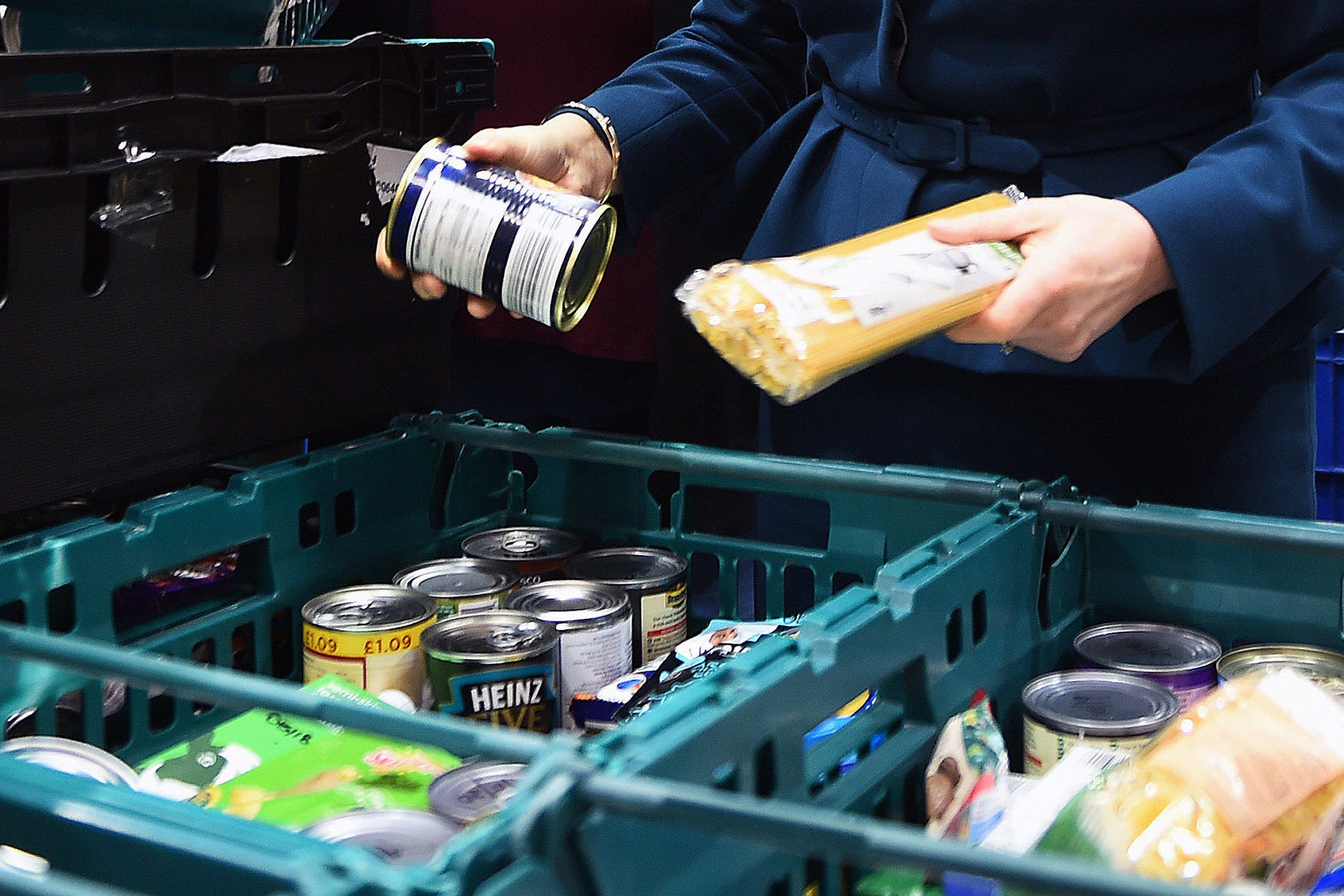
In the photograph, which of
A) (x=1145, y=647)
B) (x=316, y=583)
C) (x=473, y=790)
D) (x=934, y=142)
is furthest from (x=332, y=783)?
(x=934, y=142)

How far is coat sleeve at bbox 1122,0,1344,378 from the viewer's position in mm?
1100

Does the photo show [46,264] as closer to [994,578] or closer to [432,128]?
[432,128]

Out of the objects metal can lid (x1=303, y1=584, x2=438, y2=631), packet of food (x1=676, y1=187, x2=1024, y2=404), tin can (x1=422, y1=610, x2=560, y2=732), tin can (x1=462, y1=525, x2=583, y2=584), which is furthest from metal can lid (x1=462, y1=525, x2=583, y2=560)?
packet of food (x1=676, y1=187, x2=1024, y2=404)

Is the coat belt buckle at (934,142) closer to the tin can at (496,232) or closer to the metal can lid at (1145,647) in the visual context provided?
the tin can at (496,232)

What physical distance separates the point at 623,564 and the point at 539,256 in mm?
351

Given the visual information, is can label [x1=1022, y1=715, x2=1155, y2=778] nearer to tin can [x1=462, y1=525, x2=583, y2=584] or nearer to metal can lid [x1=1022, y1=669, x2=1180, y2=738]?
metal can lid [x1=1022, y1=669, x2=1180, y2=738]

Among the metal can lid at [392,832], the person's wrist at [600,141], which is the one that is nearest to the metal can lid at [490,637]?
the metal can lid at [392,832]

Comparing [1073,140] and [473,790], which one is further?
[1073,140]

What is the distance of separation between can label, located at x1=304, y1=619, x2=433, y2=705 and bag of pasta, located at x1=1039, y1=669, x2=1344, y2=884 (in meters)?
0.55

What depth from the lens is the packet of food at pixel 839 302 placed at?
3.16 feet

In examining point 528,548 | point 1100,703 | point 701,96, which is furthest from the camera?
point 701,96

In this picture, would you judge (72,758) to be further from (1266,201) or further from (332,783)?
(1266,201)

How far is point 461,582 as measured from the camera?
132cm

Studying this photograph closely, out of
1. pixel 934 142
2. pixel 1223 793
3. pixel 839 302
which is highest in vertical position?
pixel 934 142
